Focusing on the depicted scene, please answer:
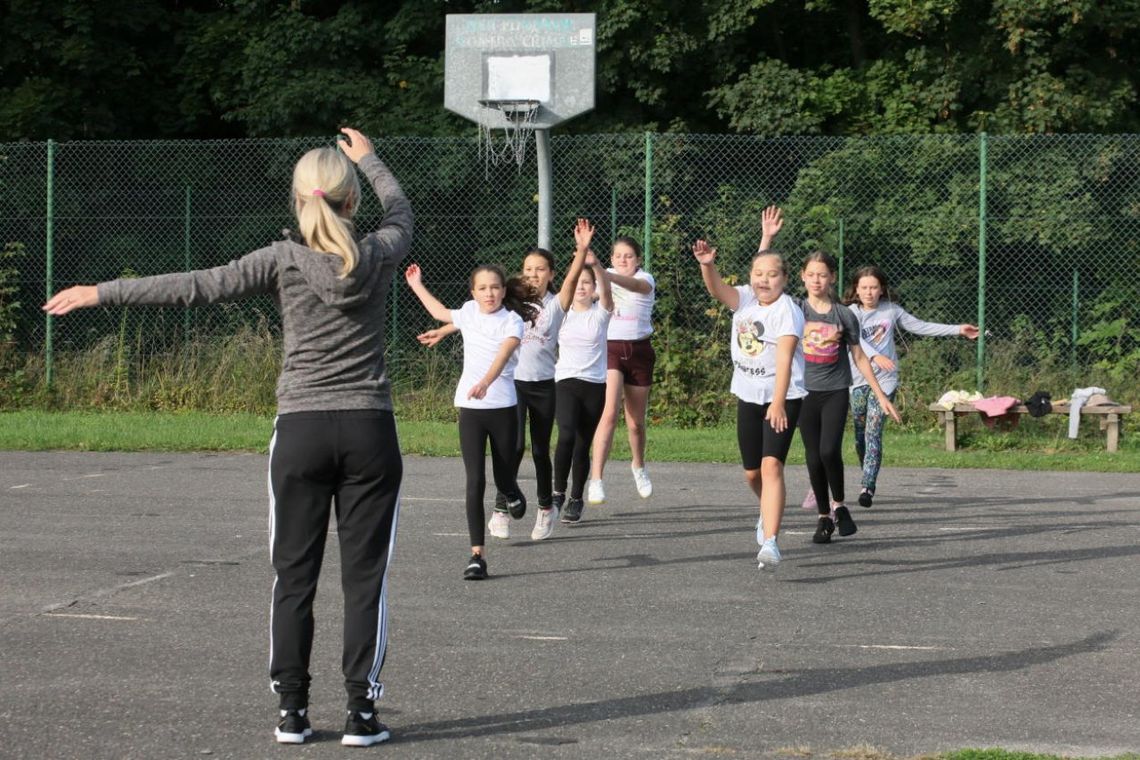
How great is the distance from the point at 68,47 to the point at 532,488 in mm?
15093

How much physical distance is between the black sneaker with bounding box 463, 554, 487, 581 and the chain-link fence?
914 cm

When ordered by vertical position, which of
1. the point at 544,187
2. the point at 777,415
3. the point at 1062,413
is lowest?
the point at 1062,413

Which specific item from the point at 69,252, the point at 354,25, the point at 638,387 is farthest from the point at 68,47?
the point at 638,387

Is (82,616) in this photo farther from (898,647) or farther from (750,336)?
(750,336)

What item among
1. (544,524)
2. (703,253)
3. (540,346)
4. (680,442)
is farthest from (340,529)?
(680,442)

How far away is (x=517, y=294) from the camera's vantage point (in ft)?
30.8

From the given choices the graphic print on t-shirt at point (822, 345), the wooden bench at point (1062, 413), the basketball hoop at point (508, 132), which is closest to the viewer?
the graphic print on t-shirt at point (822, 345)

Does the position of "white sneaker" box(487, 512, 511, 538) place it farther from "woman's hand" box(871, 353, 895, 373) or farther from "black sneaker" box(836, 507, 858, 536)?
"woman's hand" box(871, 353, 895, 373)

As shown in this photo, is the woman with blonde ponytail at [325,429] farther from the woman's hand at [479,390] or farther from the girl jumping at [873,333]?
the girl jumping at [873,333]

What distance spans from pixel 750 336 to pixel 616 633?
2.40 metres

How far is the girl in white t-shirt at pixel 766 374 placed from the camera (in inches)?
342

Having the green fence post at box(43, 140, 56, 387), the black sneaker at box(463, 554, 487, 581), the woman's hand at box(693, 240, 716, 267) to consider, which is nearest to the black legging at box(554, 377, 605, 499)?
the woman's hand at box(693, 240, 716, 267)

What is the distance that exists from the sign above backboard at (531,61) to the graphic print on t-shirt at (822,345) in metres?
7.99


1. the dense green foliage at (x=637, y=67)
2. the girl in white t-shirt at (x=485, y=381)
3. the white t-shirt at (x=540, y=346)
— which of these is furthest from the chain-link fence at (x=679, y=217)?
the girl in white t-shirt at (x=485, y=381)
